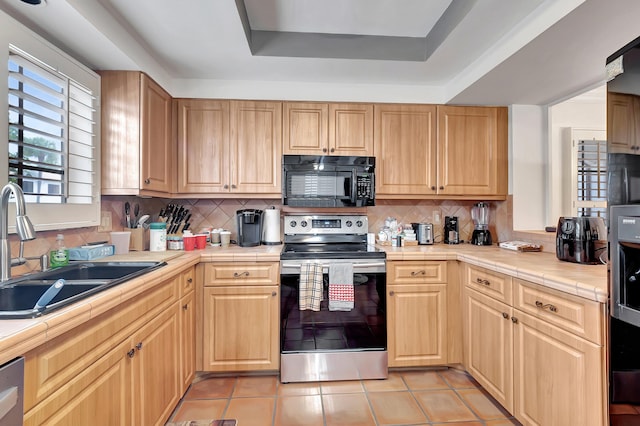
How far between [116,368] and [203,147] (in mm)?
1716

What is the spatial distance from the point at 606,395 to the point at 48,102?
A: 2.78m

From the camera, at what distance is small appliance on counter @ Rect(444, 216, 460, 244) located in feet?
9.03

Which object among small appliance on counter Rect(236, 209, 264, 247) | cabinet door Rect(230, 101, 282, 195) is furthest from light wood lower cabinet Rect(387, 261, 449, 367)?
cabinet door Rect(230, 101, 282, 195)

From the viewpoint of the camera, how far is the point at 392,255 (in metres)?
2.22

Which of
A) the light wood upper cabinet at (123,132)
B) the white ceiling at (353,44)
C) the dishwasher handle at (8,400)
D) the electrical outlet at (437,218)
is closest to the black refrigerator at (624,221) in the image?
the white ceiling at (353,44)

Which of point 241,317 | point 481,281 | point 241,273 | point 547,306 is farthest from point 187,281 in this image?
point 547,306

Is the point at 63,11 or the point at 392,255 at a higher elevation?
the point at 63,11

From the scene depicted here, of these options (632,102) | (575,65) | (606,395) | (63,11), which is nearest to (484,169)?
(575,65)

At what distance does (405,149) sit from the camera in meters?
2.59

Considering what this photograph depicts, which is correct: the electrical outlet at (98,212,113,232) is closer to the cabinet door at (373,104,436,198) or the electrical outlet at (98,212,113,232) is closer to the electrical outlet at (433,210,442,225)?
the cabinet door at (373,104,436,198)

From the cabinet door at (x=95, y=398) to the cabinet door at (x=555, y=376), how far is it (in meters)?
1.84

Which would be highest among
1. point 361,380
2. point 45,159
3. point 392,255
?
point 45,159

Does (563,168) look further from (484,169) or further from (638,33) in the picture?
(638,33)

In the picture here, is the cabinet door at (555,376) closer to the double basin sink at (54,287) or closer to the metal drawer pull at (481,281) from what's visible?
the metal drawer pull at (481,281)
